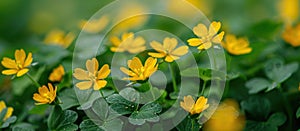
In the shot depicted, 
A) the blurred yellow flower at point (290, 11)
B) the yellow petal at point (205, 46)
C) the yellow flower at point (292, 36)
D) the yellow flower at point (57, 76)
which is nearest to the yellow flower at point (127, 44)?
the yellow flower at point (57, 76)

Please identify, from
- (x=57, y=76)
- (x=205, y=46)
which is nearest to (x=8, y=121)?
(x=57, y=76)

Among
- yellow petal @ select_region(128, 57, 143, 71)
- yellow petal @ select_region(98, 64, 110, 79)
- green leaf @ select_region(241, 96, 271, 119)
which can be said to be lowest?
green leaf @ select_region(241, 96, 271, 119)

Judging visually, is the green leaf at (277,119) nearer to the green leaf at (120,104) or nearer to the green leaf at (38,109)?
the green leaf at (120,104)

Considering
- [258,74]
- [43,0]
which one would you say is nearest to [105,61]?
[258,74]

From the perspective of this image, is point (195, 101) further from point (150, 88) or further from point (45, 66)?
point (45, 66)

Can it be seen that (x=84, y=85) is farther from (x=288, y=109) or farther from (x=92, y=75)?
(x=288, y=109)

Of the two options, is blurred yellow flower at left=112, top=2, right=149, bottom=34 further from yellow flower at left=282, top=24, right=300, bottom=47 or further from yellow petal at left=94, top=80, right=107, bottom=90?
yellow petal at left=94, top=80, right=107, bottom=90

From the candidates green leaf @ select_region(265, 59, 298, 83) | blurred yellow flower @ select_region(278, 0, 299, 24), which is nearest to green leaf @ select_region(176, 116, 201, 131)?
green leaf @ select_region(265, 59, 298, 83)

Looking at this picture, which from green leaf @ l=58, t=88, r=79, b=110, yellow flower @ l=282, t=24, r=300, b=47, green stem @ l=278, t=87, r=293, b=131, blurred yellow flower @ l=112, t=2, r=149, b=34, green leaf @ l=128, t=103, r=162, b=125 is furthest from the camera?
blurred yellow flower @ l=112, t=2, r=149, b=34
